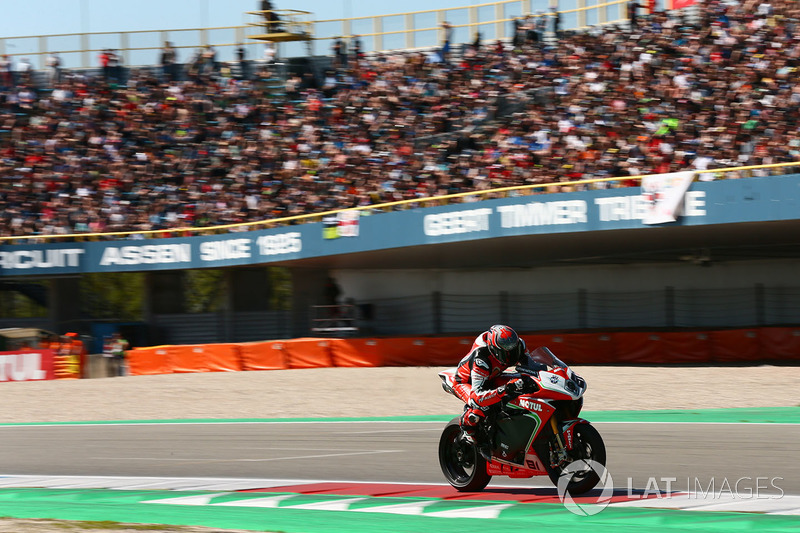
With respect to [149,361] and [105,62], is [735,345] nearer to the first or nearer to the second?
[149,361]

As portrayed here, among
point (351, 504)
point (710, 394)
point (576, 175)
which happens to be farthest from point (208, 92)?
point (351, 504)

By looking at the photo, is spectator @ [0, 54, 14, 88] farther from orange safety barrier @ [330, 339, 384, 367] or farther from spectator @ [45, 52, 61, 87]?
orange safety barrier @ [330, 339, 384, 367]

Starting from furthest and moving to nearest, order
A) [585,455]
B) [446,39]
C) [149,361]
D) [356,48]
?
1. [356,48]
2. [446,39]
3. [149,361]
4. [585,455]

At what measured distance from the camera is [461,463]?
813cm

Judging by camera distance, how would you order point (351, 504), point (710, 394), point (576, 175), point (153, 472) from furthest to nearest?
point (576, 175) < point (710, 394) < point (153, 472) < point (351, 504)

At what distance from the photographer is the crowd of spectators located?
20641 mm

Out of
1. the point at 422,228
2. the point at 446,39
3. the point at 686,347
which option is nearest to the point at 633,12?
the point at 446,39

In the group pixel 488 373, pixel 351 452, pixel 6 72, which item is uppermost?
pixel 6 72

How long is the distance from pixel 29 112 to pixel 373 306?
43.5 ft

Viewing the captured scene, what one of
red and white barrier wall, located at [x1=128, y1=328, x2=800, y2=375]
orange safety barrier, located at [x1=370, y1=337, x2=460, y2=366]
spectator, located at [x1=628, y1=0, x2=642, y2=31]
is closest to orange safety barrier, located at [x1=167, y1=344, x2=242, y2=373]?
red and white barrier wall, located at [x1=128, y1=328, x2=800, y2=375]

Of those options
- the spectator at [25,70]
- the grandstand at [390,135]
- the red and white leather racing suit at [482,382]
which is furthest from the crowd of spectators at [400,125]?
the red and white leather racing suit at [482,382]

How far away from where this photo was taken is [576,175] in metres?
21.3

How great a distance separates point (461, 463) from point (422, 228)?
14.8m

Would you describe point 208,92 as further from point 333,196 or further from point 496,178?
point 496,178
